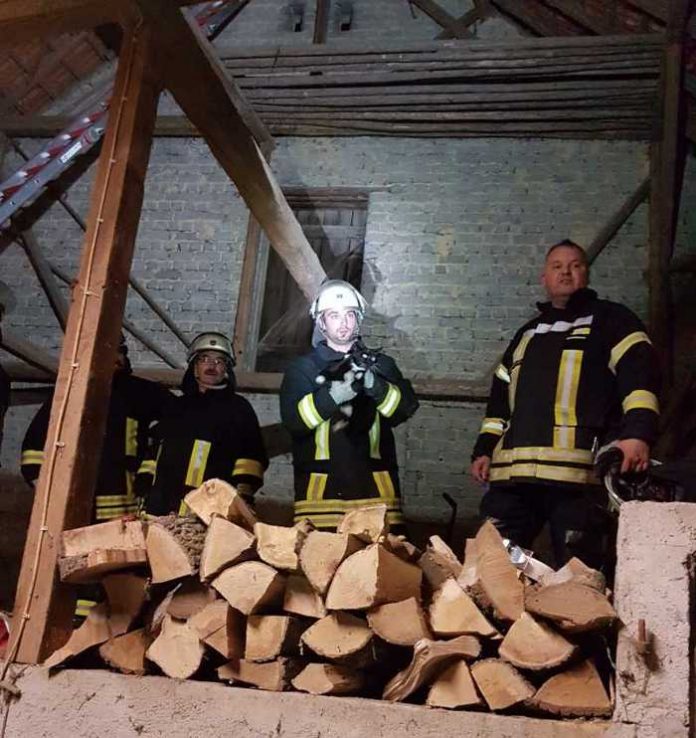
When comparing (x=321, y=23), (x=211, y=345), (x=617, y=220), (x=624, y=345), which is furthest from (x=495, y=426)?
(x=321, y=23)

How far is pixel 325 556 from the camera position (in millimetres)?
1883

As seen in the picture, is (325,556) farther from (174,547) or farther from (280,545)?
(174,547)

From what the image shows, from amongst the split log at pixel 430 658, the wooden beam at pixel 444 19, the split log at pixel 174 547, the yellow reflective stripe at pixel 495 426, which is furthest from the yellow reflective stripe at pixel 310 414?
the wooden beam at pixel 444 19

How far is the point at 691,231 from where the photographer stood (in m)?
5.80

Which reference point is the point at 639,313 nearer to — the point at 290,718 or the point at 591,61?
the point at 591,61

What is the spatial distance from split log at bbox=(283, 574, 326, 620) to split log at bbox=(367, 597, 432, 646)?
0.15 m

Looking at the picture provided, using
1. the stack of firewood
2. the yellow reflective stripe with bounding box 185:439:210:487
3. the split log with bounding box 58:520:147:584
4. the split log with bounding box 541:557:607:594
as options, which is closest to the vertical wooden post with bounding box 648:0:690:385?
the yellow reflective stripe with bounding box 185:439:210:487

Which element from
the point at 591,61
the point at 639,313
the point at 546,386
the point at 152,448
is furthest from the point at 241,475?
the point at 591,61

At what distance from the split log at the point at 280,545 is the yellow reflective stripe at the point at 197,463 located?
1562mm

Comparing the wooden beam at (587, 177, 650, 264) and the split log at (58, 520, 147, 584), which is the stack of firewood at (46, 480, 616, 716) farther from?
the wooden beam at (587, 177, 650, 264)

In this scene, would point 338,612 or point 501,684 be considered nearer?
point 501,684

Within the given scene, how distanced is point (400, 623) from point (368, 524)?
9.7 inches

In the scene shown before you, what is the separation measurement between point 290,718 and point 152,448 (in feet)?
7.40

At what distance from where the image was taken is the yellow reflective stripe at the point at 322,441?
10.3 ft
